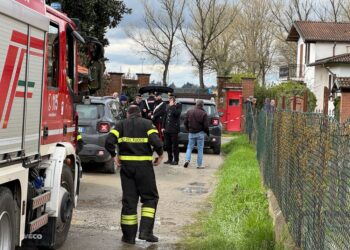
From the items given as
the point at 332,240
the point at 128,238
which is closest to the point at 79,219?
the point at 128,238

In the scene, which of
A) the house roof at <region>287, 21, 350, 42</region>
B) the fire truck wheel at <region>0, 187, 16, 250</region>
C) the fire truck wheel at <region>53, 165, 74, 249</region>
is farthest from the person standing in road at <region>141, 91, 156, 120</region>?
the house roof at <region>287, 21, 350, 42</region>

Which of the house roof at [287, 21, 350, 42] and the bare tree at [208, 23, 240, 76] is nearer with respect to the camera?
the house roof at [287, 21, 350, 42]

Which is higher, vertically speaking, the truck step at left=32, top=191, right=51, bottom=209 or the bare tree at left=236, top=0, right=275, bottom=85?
the bare tree at left=236, top=0, right=275, bottom=85

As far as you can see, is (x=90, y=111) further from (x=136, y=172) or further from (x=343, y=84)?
(x=343, y=84)

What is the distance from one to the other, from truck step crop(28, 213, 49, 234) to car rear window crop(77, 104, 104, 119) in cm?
667

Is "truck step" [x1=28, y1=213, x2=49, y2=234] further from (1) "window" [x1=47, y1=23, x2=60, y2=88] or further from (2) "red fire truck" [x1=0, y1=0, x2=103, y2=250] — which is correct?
(1) "window" [x1=47, y1=23, x2=60, y2=88]

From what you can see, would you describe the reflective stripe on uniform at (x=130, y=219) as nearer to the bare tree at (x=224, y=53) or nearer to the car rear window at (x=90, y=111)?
the car rear window at (x=90, y=111)

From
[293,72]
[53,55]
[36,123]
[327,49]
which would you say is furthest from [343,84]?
[36,123]

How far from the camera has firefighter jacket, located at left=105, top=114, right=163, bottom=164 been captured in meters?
→ 7.26

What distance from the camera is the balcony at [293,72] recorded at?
50.9m

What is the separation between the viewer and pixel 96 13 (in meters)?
24.5

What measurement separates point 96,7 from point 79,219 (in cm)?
1688

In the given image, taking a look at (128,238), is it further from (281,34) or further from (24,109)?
(281,34)

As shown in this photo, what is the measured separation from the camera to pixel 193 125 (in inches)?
603
